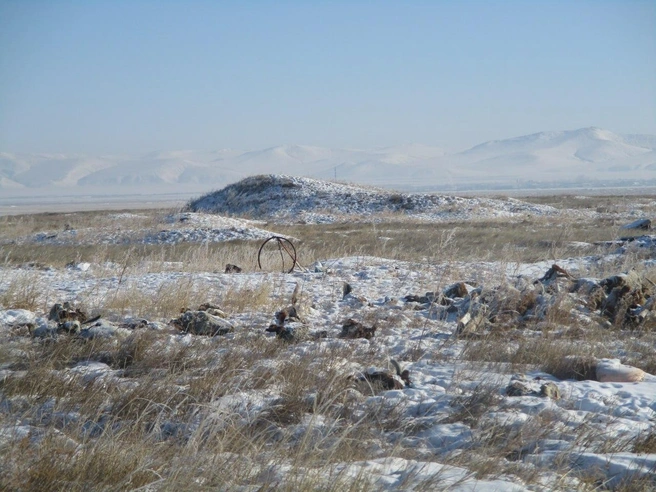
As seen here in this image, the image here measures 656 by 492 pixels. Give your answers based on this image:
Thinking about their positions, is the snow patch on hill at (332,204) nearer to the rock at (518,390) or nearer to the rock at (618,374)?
the rock at (618,374)

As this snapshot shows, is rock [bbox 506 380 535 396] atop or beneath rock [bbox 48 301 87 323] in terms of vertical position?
beneath

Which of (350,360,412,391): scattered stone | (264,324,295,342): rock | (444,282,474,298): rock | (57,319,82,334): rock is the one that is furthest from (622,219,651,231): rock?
(57,319,82,334): rock

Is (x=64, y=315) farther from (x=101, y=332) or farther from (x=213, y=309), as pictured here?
(x=213, y=309)

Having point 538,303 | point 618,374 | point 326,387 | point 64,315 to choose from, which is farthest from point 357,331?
point 64,315

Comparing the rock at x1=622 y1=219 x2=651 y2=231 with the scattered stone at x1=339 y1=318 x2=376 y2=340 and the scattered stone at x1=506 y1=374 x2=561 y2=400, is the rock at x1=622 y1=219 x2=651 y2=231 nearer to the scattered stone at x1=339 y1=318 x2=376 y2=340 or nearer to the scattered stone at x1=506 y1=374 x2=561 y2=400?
the scattered stone at x1=339 y1=318 x2=376 y2=340

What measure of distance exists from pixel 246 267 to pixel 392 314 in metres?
5.12

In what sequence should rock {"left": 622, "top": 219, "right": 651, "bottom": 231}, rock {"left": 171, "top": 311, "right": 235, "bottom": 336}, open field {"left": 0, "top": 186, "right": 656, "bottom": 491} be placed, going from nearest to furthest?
1. open field {"left": 0, "top": 186, "right": 656, "bottom": 491}
2. rock {"left": 171, "top": 311, "right": 235, "bottom": 336}
3. rock {"left": 622, "top": 219, "right": 651, "bottom": 231}

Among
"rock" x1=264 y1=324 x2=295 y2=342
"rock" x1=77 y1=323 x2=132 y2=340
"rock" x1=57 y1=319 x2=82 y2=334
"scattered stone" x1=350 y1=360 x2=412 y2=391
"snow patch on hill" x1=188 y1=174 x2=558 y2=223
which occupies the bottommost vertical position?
"scattered stone" x1=350 y1=360 x2=412 y2=391

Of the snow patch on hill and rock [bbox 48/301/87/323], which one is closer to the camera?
rock [bbox 48/301/87/323]

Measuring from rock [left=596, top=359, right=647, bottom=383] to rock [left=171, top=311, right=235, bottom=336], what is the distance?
348cm

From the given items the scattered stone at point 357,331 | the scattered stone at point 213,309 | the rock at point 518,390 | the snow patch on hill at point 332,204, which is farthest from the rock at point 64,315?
the snow patch on hill at point 332,204

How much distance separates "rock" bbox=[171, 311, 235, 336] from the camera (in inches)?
262

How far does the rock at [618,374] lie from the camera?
17.9 ft

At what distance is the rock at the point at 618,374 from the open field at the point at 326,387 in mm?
18
